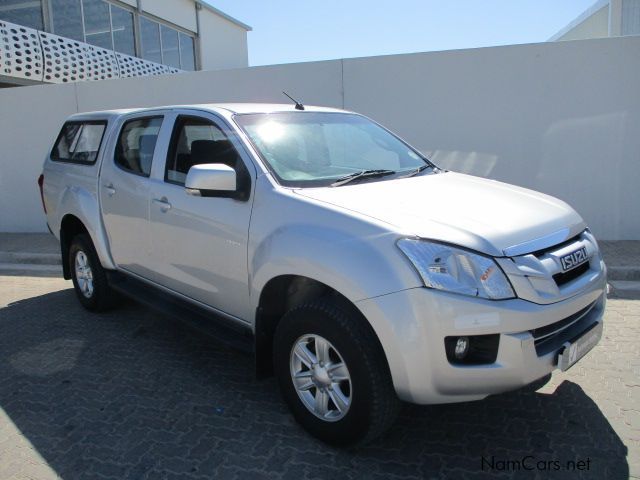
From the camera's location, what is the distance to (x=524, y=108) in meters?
7.26

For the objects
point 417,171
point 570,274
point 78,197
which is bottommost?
point 570,274

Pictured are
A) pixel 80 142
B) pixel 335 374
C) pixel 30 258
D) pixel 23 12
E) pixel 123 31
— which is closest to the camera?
pixel 335 374

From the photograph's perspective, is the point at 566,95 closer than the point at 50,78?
Yes

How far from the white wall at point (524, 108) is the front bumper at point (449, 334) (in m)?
5.33

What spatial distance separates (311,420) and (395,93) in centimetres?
577

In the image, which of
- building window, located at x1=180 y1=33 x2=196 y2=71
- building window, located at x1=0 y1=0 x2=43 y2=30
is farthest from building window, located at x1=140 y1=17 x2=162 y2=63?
building window, located at x1=0 y1=0 x2=43 y2=30

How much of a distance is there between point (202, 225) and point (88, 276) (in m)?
2.28

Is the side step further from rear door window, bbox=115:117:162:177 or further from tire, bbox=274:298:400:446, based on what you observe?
rear door window, bbox=115:117:162:177

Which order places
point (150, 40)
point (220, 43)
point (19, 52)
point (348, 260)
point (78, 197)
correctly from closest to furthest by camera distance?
point (348, 260), point (78, 197), point (19, 52), point (150, 40), point (220, 43)

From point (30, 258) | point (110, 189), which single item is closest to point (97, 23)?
point (30, 258)

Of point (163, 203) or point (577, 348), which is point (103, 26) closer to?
point (163, 203)

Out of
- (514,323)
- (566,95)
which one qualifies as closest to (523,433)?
(514,323)

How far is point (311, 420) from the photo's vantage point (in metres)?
2.96

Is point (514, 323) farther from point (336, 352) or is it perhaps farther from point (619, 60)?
point (619, 60)
